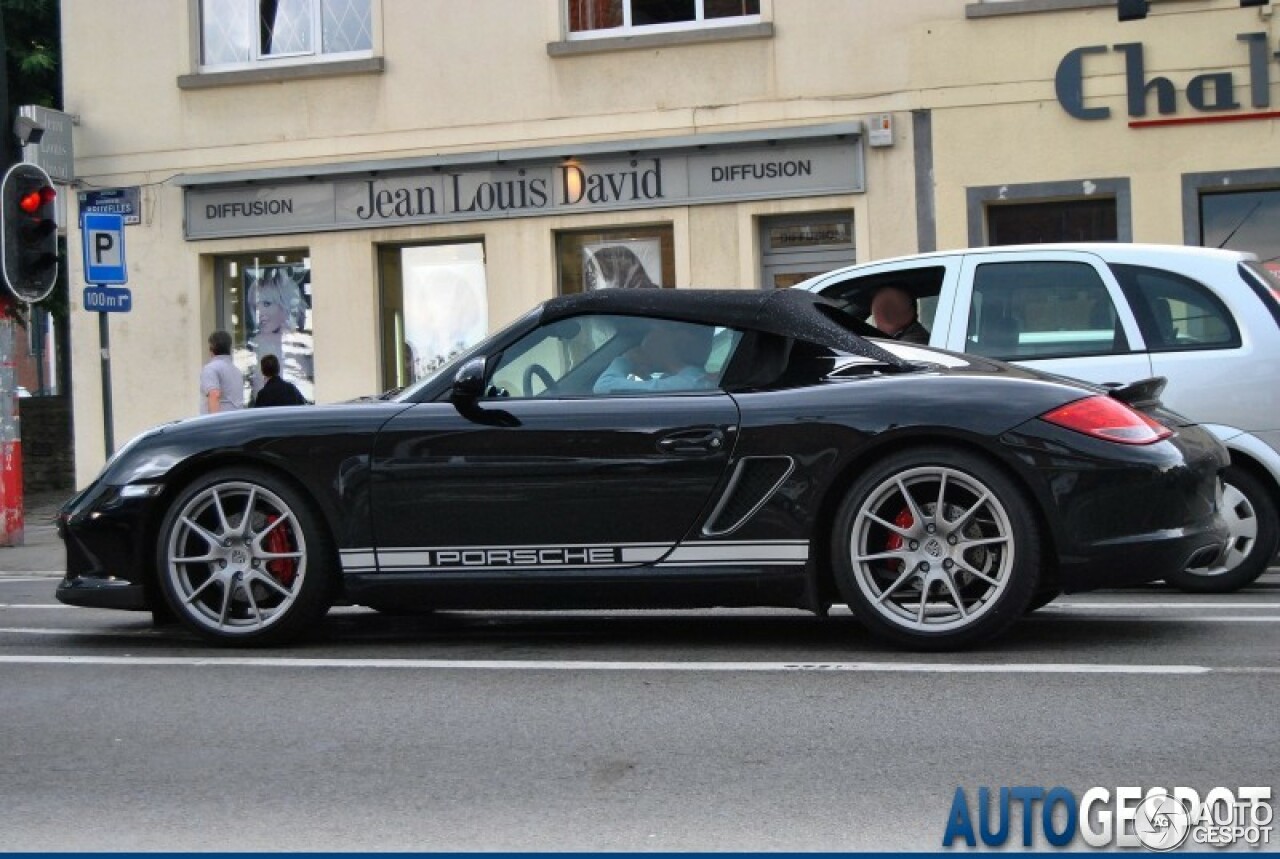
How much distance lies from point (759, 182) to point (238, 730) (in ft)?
43.7

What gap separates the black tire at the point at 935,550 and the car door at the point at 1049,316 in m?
3.02

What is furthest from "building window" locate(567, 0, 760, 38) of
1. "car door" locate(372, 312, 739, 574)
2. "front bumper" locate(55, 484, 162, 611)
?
"front bumper" locate(55, 484, 162, 611)

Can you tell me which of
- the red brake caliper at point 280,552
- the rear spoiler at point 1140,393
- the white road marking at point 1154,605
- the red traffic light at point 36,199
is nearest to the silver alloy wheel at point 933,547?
the rear spoiler at point 1140,393

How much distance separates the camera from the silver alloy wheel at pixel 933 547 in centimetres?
664

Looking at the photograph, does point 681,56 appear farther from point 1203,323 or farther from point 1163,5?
point 1203,323

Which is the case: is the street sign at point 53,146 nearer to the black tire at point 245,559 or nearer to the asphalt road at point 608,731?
the asphalt road at point 608,731

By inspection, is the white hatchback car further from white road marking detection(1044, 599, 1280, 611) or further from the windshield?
the windshield

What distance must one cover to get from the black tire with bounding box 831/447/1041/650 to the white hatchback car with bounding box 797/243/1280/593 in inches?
111

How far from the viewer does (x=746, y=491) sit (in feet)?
22.5

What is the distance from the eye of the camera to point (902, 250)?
18.2 meters

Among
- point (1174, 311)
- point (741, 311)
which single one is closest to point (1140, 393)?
point (741, 311)

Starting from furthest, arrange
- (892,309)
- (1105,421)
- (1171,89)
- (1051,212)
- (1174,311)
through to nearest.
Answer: (1051,212) → (1171,89) → (892,309) → (1174,311) → (1105,421)

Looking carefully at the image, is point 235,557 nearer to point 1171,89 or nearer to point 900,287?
point 900,287

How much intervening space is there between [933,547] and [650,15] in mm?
13232
